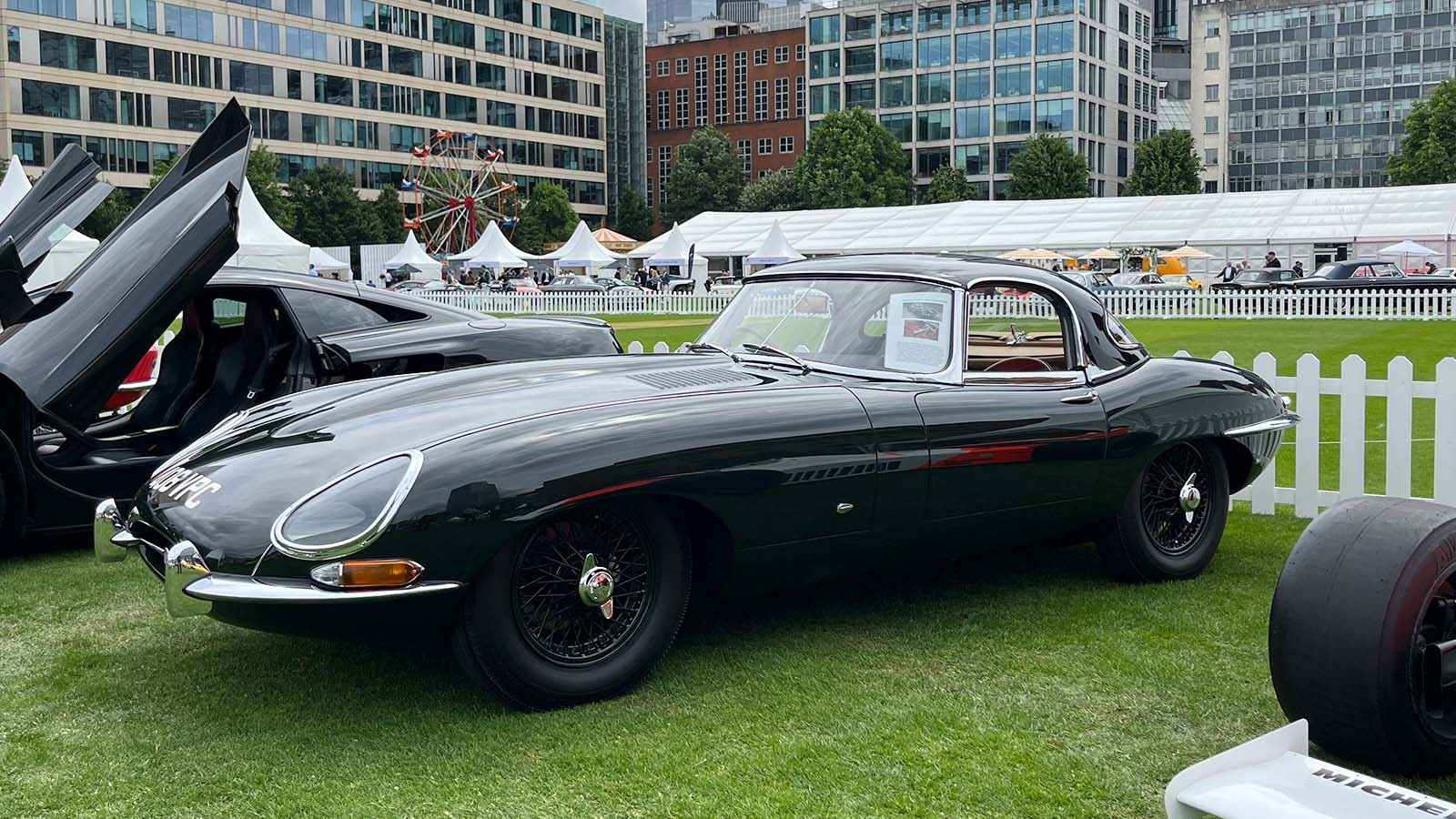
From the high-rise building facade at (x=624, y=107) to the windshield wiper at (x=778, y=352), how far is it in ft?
381

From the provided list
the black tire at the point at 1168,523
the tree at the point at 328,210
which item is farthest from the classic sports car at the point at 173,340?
the tree at the point at 328,210

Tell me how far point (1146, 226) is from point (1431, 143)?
33.7m

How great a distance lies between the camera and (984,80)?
329ft

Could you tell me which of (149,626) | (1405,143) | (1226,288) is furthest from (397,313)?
(1405,143)

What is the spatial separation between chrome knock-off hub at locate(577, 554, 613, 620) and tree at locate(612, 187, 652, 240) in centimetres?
10926

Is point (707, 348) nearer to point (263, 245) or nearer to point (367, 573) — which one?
point (367, 573)

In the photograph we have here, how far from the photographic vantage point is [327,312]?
269 inches

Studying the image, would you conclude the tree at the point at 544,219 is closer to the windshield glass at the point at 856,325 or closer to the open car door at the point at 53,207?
the open car door at the point at 53,207

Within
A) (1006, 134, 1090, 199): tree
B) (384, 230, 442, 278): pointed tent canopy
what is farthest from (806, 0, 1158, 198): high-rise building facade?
(384, 230, 442, 278): pointed tent canopy

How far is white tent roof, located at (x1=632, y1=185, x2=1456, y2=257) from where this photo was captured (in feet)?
141

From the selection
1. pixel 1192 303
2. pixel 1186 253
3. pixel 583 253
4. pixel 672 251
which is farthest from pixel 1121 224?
pixel 583 253

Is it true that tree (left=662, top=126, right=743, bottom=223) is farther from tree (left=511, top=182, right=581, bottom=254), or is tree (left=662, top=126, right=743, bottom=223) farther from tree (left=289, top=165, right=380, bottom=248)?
tree (left=289, top=165, right=380, bottom=248)

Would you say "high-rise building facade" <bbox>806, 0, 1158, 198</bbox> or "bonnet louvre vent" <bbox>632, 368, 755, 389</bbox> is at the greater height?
"high-rise building facade" <bbox>806, 0, 1158, 198</bbox>

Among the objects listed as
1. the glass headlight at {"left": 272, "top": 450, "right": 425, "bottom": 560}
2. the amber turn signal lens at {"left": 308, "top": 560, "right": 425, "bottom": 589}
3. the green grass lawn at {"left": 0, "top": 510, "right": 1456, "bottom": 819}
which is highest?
the glass headlight at {"left": 272, "top": 450, "right": 425, "bottom": 560}
